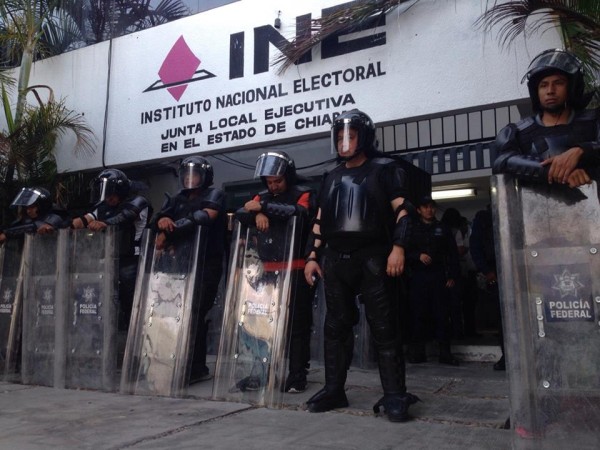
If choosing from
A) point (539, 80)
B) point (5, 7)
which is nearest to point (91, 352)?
point (539, 80)

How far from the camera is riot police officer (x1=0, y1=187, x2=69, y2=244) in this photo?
6590mm

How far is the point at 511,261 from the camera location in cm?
318

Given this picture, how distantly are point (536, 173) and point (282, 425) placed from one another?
2.23m

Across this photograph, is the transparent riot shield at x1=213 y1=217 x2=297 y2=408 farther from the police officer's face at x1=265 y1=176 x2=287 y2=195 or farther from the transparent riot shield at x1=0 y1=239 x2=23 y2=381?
the transparent riot shield at x1=0 y1=239 x2=23 y2=381

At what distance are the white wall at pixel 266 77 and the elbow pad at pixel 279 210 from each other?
1.96 metres

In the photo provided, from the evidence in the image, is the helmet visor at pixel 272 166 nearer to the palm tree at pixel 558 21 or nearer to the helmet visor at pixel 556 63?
the helmet visor at pixel 556 63

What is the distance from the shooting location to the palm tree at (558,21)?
4.68 meters

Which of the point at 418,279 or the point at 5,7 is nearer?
the point at 418,279

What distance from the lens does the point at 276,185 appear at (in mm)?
5207

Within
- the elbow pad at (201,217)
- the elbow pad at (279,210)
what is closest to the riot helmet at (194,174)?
the elbow pad at (201,217)

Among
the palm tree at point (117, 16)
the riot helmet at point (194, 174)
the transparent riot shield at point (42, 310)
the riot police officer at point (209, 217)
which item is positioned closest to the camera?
the riot police officer at point (209, 217)

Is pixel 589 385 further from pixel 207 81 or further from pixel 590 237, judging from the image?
pixel 207 81

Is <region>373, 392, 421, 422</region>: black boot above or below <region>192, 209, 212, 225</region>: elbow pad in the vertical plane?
below

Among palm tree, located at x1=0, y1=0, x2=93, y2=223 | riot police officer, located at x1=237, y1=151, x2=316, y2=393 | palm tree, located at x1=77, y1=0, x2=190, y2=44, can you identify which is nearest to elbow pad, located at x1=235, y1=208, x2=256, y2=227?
riot police officer, located at x1=237, y1=151, x2=316, y2=393
